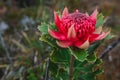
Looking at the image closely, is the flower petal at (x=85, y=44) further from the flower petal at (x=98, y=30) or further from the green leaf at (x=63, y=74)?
the green leaf at (x=63, y=74)

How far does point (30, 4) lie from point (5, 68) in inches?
59.4

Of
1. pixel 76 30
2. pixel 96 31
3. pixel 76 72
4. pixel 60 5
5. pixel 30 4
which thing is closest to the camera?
pixel 76 30

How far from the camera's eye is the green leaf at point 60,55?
178cm

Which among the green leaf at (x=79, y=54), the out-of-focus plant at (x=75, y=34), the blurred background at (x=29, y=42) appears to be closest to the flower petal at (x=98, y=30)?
the out-of-focus plant at (x=75, y=34)

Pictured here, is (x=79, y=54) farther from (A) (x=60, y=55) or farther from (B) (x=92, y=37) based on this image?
(A) (x=60, y=55)

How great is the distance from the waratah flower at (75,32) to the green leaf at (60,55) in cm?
14

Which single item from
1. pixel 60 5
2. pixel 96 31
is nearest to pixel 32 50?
pixel 60 5

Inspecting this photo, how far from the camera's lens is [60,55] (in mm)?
1833

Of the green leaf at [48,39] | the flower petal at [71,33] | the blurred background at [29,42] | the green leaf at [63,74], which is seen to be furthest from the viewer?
the blurred background at [29,42]

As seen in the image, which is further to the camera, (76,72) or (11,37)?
(11,37)

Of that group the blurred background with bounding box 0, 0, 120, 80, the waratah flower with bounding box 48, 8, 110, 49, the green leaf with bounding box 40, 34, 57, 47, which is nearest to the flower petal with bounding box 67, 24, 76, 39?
the waratah flower with bounding box 48, 8, 110, 49

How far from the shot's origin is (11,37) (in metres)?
3.58

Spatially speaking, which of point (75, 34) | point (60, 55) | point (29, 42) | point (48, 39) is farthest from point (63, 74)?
point (29, 42)

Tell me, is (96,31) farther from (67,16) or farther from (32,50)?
(32,50)
